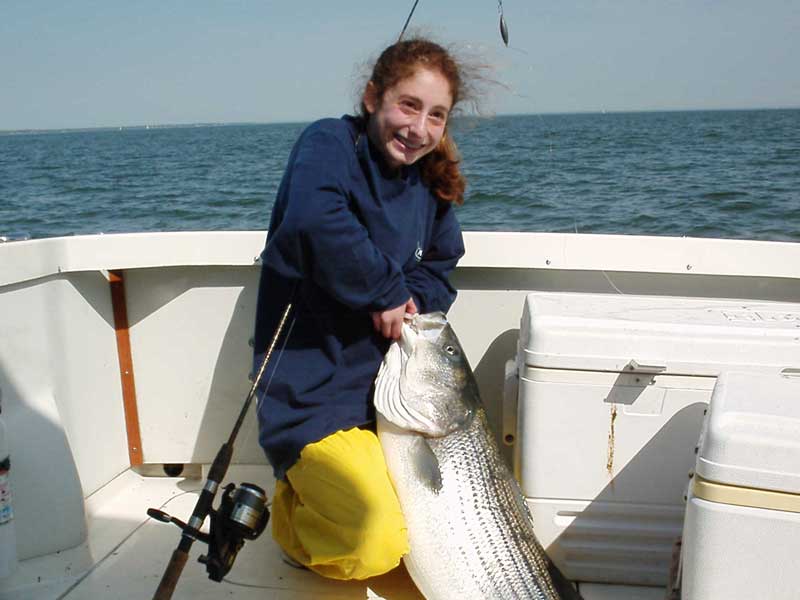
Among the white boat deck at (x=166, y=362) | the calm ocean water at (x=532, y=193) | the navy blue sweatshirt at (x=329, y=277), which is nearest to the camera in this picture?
the navy blue sweatshirt at (x=329, y=277)

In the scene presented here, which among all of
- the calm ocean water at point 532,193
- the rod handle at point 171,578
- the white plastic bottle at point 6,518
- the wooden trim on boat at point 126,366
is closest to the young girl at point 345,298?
the calm ocean water at point 532,193

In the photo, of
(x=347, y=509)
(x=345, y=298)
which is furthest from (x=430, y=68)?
(x=347, y=509)

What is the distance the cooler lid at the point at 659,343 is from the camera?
7.51 feet

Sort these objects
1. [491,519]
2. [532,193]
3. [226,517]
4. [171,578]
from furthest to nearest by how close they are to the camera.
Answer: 1. [532,193]
2. [491,519]
3. [226,517]
4. [171,578]

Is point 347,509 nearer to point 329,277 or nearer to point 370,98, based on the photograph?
point 329,277

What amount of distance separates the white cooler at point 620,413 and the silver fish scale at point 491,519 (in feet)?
0.50

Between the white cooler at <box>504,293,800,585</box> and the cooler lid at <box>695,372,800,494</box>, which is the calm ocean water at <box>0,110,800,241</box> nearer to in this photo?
the white cooler at <box>504,293,800,585</box>

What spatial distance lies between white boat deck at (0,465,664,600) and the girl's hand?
0.87m

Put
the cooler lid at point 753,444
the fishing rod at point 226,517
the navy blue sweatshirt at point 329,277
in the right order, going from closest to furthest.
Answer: the cooler lid at point 753,444, the fishing rod at point 226,517, the navy blue sweatshirt at point 329,277

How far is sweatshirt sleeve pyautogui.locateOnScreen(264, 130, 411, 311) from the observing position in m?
2.24

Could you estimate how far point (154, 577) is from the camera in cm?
262

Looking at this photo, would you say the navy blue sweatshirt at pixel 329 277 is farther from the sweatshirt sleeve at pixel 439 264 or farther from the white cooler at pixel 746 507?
the white cooler at pixel 746 507

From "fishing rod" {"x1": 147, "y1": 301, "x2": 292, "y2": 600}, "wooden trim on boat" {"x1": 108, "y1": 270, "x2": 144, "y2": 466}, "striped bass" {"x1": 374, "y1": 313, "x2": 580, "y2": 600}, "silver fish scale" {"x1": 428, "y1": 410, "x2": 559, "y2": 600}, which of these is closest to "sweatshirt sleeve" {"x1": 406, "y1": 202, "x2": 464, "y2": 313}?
"striped bass" {"x1": 374, "y1": 313, "x2": 580, "y2": 600}

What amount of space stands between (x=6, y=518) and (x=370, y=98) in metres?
1.83
